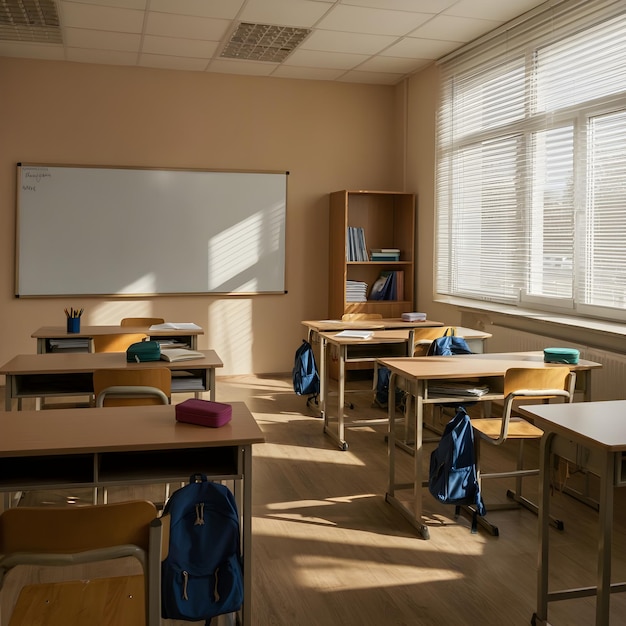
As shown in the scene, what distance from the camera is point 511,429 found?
3.72m

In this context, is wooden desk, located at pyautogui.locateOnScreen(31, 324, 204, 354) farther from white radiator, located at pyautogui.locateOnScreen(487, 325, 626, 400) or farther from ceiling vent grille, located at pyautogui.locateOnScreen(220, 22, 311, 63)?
ceiling vent grille, located at pyautogui.locateOnScreen(220, 22, 311, 63)

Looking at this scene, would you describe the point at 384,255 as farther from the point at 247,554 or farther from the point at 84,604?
the point at 84,604

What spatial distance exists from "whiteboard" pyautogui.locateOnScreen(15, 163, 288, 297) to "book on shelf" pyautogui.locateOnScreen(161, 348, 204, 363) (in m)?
3.17

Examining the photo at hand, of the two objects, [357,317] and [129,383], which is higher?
[357,317]

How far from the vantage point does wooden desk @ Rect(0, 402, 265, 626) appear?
2.35 metres

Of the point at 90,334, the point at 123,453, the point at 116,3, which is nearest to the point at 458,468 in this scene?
the point at 123,453

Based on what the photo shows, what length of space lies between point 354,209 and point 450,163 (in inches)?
51.3

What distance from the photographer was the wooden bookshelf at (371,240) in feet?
24.7

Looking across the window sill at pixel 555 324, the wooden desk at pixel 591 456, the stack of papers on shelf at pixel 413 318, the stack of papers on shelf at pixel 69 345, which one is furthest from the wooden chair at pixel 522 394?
the stack of papers on shelf at pixel 69 345

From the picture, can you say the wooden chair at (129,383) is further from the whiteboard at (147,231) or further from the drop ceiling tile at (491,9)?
the whiteboard at (147,231)

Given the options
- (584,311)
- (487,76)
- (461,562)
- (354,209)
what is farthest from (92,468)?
(354,209)

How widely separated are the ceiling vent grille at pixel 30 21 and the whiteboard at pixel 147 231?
120 centimetres

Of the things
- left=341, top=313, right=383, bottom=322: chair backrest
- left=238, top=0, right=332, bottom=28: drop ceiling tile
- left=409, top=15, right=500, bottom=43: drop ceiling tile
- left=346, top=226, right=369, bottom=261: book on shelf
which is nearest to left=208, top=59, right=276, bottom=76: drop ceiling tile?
left=238, top=0, right=332, bottom=28: drop ceiling tile

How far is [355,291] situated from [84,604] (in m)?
5.92
